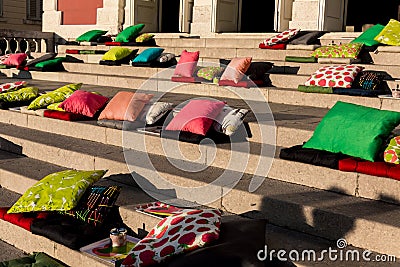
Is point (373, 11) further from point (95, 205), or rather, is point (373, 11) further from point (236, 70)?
point (95, 205)

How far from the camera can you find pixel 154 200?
4.42 meters

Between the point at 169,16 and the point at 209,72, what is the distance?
8619 mm

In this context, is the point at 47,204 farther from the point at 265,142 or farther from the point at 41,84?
the point at 41,84

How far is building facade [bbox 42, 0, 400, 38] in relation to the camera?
1068 centimetres

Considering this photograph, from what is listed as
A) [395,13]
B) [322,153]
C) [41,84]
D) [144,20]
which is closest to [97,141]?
[322,153]

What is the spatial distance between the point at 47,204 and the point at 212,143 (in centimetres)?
164

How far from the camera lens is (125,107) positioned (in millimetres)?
6098

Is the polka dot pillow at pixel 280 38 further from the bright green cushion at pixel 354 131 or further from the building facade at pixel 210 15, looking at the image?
the bright green cushion at pixel 354 131

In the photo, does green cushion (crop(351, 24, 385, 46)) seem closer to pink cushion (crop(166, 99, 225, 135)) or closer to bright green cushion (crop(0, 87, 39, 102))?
pink cushion (crop(166, 99, 225, 135))

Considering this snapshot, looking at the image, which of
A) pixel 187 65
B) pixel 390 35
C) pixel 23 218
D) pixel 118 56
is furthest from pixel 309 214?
pixel 118 56

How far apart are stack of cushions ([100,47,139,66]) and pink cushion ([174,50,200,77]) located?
6.27 ft

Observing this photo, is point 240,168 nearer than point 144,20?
Yes

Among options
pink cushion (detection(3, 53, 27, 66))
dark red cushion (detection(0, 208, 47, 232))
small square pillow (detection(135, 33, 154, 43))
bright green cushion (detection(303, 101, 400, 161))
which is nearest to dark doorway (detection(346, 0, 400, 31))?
small square pillow (detection(135, 33, 154, 43))

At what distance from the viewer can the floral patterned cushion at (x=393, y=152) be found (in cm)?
410
